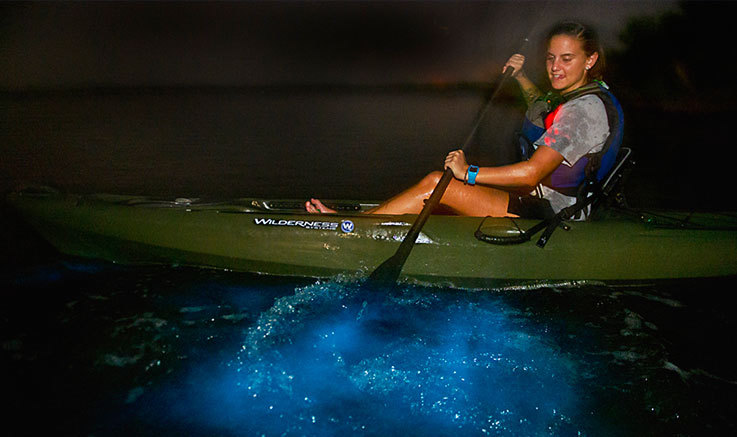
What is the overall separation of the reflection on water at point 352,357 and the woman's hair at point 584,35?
1.54 metres

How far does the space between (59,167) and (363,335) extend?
6164 mm

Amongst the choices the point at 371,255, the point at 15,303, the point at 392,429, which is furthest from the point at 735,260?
the point at 15,303

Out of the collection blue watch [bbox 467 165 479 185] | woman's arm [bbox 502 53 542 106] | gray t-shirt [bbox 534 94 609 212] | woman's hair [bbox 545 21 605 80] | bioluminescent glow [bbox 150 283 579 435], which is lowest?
bioluminescent glow [bbox 150 283 579 435]

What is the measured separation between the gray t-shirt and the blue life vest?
2.1 inches

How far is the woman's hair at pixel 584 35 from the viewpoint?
2.80 metres

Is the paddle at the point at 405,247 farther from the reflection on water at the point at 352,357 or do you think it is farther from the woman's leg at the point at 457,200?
the woman's leg at the point at 457,200

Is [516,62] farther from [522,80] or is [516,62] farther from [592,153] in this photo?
[592,153]

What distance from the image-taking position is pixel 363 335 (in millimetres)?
2916

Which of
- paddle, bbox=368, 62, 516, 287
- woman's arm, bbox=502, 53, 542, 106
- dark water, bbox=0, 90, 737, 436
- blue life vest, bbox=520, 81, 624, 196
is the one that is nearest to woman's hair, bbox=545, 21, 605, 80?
blue life vest, bbox=520, 81, 624, 196

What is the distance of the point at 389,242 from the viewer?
129 inches

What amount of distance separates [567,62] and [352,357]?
2152mm

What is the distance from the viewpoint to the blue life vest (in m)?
2.84

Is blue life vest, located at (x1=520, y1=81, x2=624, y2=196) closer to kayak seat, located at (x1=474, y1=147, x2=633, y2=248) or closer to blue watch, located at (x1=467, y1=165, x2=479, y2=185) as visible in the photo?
kayak seat, located at (x1=474, y1=147, x2=633, y2=248)

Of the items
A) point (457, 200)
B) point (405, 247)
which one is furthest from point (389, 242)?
point (457, 200)
